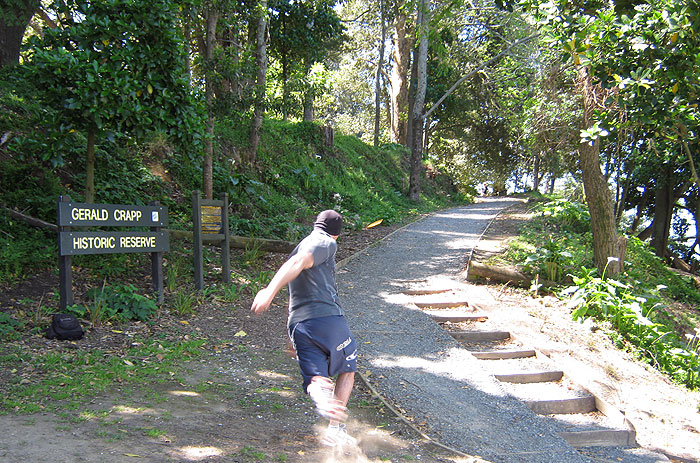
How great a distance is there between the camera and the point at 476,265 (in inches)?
406

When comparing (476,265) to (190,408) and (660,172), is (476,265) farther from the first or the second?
(660,172)

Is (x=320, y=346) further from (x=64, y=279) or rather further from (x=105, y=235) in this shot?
(x=105, y=235)

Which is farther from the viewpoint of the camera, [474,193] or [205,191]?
[474,193]

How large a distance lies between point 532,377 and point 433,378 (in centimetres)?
136

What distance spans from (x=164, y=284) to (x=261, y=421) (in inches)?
166

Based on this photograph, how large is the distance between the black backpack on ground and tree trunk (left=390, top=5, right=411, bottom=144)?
21287 mm

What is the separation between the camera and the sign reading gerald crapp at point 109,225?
6383mm

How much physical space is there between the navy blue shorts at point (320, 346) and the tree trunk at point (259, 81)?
7895mm

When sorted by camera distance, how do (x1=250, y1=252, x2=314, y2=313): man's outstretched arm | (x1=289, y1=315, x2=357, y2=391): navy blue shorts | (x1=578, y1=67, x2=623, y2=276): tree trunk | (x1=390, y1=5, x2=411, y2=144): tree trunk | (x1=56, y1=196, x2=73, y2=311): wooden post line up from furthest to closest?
1. (x1=390, y1=5, x2=411, y2=144): tree trunk
2. (x1=578, y1=67, x2=623, y2=276): tree trunk
3. (x1=56, y1=196, x2=73, y2=311): wooden post
4. (x1=289, y1=315, x2=357, y2=391): navy blue shorts
5. (x1=250, y1=252, x2=314, y2=313): man's outstretched arm

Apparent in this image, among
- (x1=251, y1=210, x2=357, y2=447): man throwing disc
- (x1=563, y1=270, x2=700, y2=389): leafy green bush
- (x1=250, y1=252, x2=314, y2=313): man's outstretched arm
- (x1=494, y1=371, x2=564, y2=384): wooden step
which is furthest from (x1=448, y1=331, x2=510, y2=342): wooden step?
(x1=250, y1=252, x2=314, y2=313): man's outstretched arm

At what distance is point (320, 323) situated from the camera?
397 cm

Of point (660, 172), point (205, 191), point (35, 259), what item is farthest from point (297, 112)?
point (660, 172)

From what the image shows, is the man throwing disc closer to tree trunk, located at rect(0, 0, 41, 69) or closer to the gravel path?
the gravel path

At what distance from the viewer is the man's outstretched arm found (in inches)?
145
